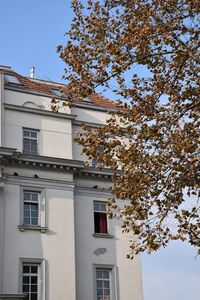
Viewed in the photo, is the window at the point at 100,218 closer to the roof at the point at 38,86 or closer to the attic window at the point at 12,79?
the roof at the point at 38,86

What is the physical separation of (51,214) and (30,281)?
318 cm

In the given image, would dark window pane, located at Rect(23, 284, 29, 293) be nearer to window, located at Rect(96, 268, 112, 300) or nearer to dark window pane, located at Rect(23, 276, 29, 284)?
dark window pane, located at Rect(23, 276, 29, 284)

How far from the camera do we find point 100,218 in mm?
27719

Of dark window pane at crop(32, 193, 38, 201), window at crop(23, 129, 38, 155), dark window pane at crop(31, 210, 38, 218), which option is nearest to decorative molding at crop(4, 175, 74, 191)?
dark window pane at crop(32, 193, 38, 201)

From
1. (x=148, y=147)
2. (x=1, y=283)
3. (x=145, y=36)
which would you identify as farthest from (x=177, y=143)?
(x=1, y=283)

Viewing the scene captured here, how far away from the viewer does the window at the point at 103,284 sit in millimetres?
26328

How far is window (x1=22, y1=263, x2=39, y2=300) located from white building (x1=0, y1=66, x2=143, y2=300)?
0.04 metres

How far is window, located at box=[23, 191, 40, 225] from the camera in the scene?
84.0 ft

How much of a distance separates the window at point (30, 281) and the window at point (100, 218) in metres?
3.94

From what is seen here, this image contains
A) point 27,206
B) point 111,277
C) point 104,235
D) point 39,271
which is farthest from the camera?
point 104,235

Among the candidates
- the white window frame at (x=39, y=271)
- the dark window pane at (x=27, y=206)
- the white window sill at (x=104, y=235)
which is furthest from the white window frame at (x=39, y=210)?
the white window sill at (x=104, y=235)

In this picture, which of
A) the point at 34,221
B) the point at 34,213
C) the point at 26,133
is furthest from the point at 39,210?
the point at 26,133

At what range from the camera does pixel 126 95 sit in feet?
48.3

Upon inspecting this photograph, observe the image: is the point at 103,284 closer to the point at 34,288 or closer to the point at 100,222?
the point at 100,222
